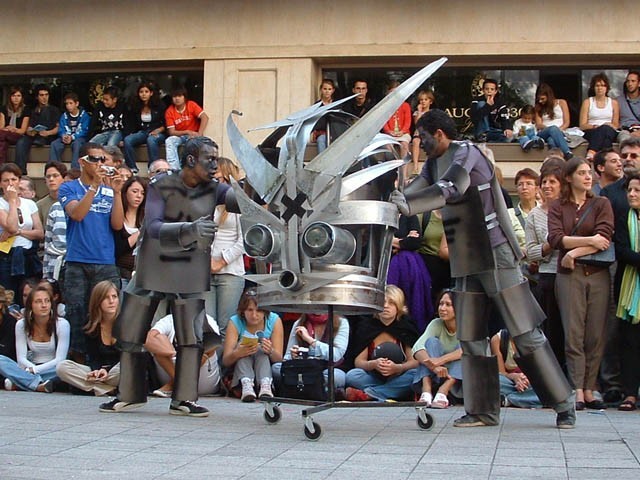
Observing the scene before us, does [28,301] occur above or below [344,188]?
below

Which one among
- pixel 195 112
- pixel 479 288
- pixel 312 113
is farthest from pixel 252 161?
pixel 195 112

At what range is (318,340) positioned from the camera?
33.4 ft

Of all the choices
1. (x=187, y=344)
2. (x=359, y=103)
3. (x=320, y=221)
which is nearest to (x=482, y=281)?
(x=320, y=221)

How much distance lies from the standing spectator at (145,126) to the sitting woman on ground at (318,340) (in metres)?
5.77

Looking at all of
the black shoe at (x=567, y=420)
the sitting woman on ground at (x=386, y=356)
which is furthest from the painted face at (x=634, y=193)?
the black shoe at (x=567, y=420)

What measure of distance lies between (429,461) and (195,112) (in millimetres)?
10373

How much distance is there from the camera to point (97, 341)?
1037cm

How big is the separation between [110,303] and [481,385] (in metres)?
3.98

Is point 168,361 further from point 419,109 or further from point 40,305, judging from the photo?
point 419,109

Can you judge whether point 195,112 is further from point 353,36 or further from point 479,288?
point 479,288

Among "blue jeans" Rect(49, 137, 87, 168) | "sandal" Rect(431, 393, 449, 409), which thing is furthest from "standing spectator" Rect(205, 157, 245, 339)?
"blue jeans" Rect(49, 137, 87, 168)

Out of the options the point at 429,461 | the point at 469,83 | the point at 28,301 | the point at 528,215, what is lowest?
the point at 429,461

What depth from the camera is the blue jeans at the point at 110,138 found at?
15508 mm

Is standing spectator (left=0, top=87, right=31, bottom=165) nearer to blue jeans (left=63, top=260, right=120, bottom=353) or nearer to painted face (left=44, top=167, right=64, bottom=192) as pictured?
painted face (left=44, top=167, right=64, bottom=192)
